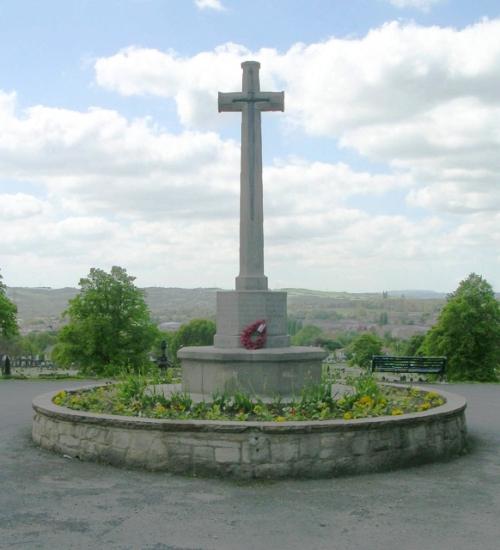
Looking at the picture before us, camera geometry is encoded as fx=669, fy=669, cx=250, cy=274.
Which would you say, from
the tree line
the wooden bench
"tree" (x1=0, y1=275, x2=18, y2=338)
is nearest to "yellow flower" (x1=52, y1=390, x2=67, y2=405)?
the wooden bench

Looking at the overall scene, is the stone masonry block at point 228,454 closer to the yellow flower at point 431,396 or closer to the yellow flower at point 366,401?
the yellow flower at point 366,401

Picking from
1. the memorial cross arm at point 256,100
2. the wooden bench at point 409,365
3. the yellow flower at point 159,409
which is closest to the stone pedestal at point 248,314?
the yellow flower at point 159,409

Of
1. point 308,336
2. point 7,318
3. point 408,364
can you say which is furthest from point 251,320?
point 308,336

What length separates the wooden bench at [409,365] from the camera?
19703 millimetres

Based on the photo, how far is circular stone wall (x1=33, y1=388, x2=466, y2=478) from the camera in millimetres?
7340

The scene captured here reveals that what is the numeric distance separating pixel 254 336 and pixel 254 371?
747 mm

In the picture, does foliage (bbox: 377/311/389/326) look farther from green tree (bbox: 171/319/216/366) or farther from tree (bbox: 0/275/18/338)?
tree (bbox: 0/275/18/338)

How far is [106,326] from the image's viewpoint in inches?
1097

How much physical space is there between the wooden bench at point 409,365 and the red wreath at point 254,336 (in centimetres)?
964

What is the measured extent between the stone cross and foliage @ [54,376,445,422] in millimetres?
2699

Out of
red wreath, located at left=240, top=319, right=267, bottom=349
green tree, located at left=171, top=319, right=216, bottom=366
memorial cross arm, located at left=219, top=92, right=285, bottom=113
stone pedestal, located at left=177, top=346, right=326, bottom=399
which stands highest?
memorial cross arm, located at left=219, top=92, right=285, bottom=113

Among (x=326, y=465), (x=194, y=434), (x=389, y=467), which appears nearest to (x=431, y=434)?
(x=389, y=467)

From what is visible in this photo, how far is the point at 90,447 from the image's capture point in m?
8.08

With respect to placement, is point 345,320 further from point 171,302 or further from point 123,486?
point 123,486
